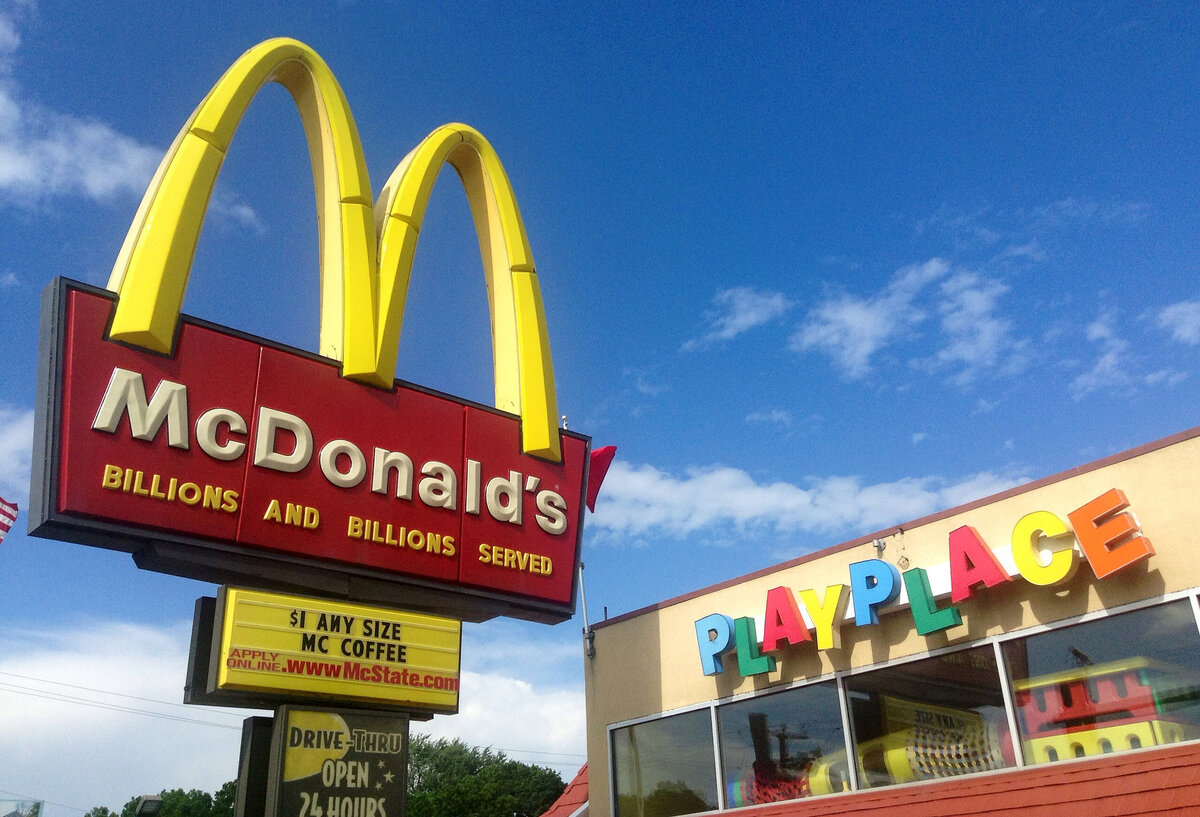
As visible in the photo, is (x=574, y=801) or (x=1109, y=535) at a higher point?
(x=1109, y=535)

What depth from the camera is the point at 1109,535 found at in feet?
32.9

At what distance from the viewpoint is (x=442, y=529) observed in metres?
11.9

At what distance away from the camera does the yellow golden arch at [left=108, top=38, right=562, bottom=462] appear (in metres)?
10.5

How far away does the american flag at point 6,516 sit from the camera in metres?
14.3

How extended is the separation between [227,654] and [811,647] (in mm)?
7205

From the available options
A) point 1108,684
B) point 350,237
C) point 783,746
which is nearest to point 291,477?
point 350,237

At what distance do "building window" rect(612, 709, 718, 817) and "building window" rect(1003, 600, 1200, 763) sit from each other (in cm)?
467

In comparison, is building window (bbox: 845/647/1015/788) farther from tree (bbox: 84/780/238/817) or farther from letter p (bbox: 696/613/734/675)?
tree (bbox: 84/780/238/817)

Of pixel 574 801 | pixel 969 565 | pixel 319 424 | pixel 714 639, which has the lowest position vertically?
pixel 574 801

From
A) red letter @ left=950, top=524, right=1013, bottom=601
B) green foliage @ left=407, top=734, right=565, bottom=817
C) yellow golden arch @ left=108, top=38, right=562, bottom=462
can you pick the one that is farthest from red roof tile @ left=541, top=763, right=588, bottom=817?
green foliage @ left=407, top=734, right=565, bottom=817

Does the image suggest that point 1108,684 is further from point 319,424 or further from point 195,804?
point 195,804

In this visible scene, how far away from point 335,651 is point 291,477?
1954 millimetres

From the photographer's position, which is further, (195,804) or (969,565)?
(195,804)

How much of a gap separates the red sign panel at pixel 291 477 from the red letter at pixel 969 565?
474 centimetres
